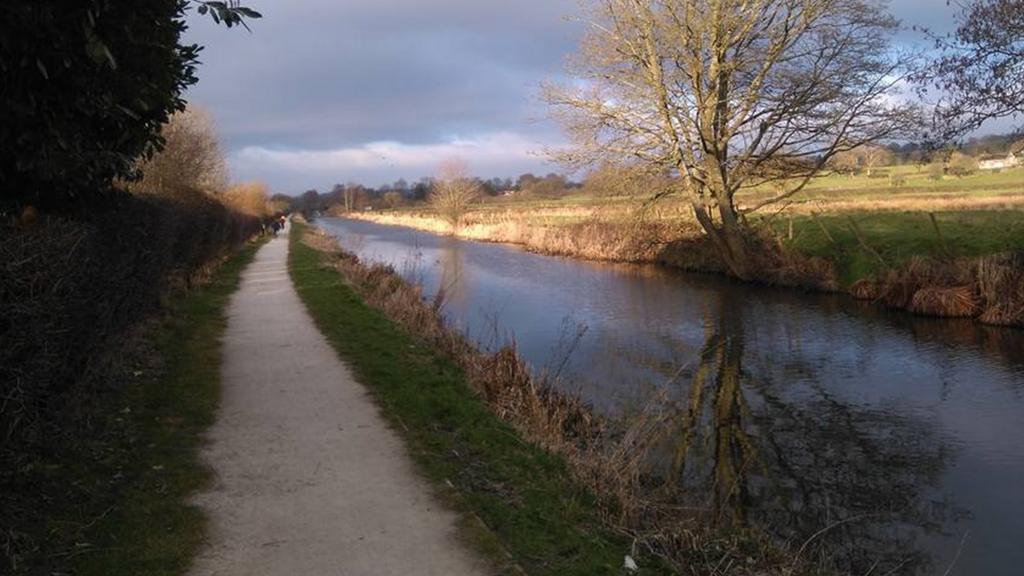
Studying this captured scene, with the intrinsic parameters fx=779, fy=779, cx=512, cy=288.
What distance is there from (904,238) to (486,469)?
19.3 metres

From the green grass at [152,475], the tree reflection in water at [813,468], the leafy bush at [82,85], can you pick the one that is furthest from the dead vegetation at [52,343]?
the tree reflection in water at [813,468]

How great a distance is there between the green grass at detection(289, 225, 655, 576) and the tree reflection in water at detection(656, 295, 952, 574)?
1701 millimetres

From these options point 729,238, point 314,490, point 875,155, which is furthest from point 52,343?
point 875,155

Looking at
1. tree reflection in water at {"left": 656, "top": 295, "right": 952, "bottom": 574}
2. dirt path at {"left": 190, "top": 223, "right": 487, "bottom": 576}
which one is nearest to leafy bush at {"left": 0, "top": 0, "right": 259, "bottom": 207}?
dirt path at {"left": 190, "top": 223, "right": 487, "bottom": 576}

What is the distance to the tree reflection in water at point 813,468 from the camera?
7039 mm

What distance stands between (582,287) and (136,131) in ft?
62.8

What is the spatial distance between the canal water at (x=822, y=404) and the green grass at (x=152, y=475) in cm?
451

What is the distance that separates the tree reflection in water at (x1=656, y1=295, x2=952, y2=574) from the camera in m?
7.04

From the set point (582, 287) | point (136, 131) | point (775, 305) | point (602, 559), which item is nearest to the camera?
point (602, 559)

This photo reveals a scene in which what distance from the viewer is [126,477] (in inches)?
235

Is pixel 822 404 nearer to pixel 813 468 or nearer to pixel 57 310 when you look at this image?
pixel 813 468

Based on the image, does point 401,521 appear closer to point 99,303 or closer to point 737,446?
point 99,303

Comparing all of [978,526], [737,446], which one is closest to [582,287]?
[737,446]

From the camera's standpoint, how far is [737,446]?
9.30 m
